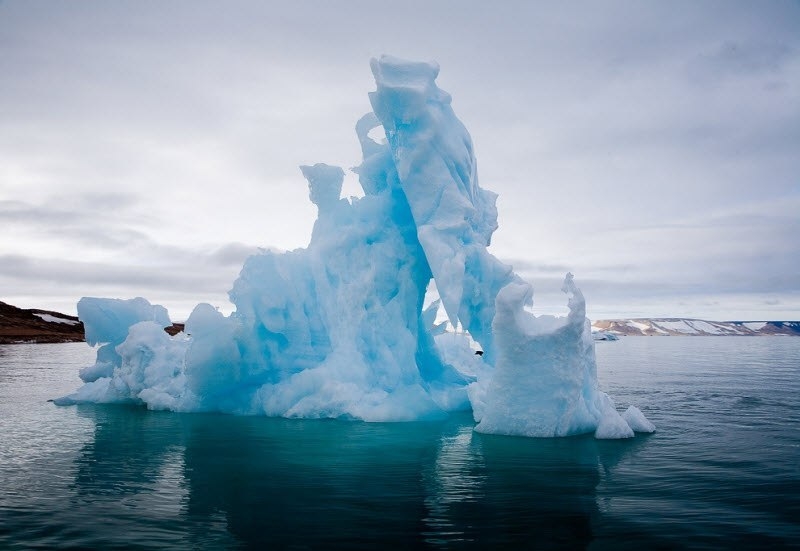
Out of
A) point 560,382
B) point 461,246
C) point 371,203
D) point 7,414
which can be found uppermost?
point 371,203

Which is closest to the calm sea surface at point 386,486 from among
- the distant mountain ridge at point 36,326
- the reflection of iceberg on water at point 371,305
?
the reflection of iceberg on water at point 371,305

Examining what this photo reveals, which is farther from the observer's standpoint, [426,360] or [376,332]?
[426,360]

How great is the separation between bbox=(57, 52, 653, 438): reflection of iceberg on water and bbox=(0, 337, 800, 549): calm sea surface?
4.79ft

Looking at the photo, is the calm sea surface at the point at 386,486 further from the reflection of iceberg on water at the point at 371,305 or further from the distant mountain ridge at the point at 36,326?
the distant mountain ridge at the point at 36,326

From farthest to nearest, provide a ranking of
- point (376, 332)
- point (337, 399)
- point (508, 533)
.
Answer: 1. point (376, 332)
2. point (337, 399)
3. point (508, 533)

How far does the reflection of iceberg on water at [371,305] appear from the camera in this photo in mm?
17219

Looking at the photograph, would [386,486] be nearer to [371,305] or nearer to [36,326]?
[371,305]

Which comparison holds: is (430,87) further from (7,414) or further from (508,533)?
(7,414)

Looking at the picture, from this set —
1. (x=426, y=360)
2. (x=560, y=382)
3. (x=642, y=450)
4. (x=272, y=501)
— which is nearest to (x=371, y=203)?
(x=426, y=360)

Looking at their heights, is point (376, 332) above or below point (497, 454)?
above

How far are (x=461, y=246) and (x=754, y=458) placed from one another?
8.83 m

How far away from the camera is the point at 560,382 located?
13.9 meters

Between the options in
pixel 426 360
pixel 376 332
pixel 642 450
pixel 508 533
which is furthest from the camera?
pixel 426 360

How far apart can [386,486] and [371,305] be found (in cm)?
882
